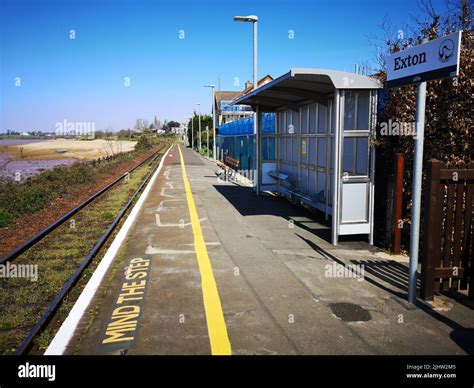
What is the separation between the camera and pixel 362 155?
26.4 ft

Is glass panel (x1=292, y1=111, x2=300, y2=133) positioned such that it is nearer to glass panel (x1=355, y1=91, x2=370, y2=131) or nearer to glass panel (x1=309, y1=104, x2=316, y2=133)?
glass panel (x1=309, y1=104, x2=316, y2=133)

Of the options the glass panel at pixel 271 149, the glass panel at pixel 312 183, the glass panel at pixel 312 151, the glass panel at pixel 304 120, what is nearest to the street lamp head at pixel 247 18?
the glass panel at pixel 271 149

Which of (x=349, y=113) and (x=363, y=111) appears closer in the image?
(x=363, y=111)

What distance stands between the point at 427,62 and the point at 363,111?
328 cm

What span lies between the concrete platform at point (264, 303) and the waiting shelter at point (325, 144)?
1.00 m

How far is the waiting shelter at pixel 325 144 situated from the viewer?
7.54 metres

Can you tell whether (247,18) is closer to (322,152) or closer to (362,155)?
(322,152)

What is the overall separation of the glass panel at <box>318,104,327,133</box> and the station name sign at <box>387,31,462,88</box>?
15.3 feet

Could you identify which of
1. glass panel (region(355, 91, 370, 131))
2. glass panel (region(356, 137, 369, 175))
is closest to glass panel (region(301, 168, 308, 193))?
glass panel (region(356, 137, 369, 175))

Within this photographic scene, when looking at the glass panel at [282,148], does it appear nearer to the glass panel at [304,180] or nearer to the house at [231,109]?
the glass panel at [304,180]

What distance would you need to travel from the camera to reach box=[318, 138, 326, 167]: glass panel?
1017cm

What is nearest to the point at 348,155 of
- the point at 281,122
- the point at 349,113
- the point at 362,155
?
the point at 362,155

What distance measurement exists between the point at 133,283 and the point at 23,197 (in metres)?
8.97
